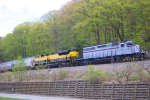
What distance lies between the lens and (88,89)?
98.4 ft

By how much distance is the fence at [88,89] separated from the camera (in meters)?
25.3

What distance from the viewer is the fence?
25.3m

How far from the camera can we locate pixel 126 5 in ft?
168

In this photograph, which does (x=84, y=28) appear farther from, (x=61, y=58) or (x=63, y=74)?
(x=63, y=74)

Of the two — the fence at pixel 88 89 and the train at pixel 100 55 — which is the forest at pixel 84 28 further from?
the fence at pixel 88 89

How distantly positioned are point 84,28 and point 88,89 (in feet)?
109

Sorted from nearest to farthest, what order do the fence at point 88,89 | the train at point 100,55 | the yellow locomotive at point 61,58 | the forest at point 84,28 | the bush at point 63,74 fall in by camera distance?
the fence at point 88,89 < the bush at point 63,74 < the train at point 100,55 < the forest at point 84,28 < the yellow locomotive at point 61,58

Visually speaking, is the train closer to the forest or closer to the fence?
the forest

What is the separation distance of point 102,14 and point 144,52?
17.7m

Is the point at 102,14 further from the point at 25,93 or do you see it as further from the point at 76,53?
the point at 25,93

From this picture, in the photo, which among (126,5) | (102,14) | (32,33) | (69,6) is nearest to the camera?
(126,5)

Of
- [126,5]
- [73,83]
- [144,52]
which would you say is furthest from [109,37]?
[73,83]

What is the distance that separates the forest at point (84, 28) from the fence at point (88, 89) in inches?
462

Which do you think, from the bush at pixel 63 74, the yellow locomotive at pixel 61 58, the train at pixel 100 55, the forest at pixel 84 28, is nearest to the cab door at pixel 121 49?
the train at pixel 100 55
